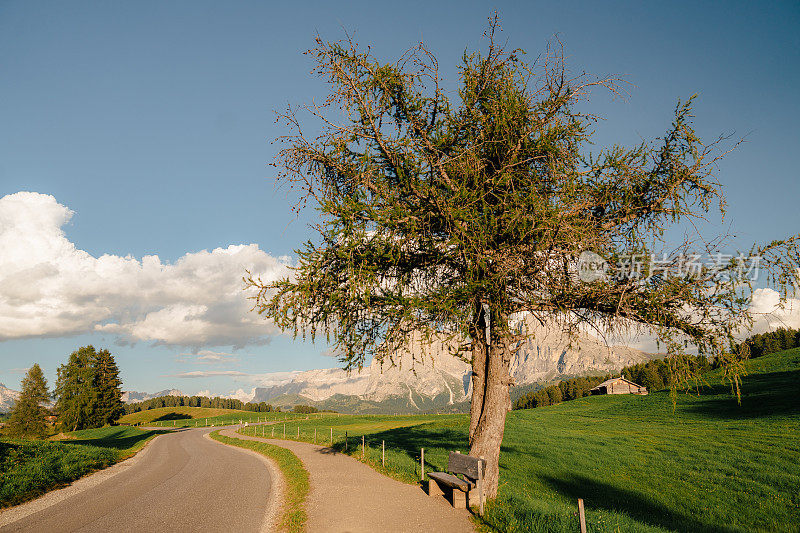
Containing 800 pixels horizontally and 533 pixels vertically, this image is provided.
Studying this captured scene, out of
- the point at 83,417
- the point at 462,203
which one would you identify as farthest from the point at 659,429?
the point at 83,417

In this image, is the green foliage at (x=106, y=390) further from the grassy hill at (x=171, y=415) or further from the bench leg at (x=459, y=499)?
the bench leg at (x=459, y=499)

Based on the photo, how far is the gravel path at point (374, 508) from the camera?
9.07 meters

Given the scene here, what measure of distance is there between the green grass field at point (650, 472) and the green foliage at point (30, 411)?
62.2 meters

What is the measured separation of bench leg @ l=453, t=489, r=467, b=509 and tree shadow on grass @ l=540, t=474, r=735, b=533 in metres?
6.18

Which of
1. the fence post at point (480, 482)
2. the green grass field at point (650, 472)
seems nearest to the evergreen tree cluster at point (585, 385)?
the green grass field at point (650, 472)

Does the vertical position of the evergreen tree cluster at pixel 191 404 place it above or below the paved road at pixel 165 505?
below

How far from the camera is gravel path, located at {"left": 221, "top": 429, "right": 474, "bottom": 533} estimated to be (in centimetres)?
907

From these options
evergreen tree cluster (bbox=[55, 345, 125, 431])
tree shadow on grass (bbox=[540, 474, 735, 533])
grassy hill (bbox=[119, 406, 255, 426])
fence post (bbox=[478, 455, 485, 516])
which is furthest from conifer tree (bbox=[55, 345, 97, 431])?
fence post (bbox=[478, 455, 485, 516])

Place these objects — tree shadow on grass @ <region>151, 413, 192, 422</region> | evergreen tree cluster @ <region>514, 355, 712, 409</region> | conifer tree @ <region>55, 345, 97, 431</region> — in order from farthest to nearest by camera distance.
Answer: tree shadow on grass @ <region>151, 413, 192, 422</region>, evergreen tree cluster @ <region>514, 355, 712, 409</region>, conifer tree @ <region>55, 345, 97, 431</region>

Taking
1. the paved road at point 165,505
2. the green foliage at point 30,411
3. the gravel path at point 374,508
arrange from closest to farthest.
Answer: the gravel path at point 374,508, the paved road at point 165,505, the green foliage at point 30,411

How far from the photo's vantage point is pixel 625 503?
16547 mm

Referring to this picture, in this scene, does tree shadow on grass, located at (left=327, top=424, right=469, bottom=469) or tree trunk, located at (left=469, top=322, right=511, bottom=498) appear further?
tree shadow on grass, located at (left=327, top=424, right=469, bottom=469)

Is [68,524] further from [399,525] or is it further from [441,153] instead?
[441,153]

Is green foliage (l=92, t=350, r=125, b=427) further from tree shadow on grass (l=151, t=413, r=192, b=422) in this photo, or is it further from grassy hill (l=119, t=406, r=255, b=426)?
tree shadow on grass (l=151, t=413, r=192, b=422)
